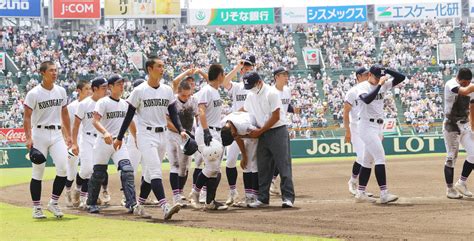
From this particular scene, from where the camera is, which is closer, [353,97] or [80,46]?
[353,97]

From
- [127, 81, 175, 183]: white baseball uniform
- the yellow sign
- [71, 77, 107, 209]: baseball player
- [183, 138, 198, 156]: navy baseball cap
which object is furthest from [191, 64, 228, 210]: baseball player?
the yellow sign

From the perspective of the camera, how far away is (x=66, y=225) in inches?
424

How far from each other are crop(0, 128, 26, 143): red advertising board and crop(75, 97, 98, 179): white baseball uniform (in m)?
25.3

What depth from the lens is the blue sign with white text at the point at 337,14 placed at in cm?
6481

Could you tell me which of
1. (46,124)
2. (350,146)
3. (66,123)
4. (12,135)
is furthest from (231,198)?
(12,135)

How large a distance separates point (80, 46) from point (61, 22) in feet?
20.7

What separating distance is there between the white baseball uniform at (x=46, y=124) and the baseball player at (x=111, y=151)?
63 cm

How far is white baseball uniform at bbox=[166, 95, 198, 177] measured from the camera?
13.0 metres

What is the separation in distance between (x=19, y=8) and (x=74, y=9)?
411cm

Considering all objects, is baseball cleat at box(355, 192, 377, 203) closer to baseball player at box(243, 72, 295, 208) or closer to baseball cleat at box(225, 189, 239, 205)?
baseball player at box(243, 72, 295, 208)

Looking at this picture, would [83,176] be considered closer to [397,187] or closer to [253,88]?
[253,88]

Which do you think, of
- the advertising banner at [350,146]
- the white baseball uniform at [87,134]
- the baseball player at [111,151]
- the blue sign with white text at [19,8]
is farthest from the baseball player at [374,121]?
the blue sign with white text at [19,8]

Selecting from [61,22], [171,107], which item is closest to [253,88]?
[171,107]

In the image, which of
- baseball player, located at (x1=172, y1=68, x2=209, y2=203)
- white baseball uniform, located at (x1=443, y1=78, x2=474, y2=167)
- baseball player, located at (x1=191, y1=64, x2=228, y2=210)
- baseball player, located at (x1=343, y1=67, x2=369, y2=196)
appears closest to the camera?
baseball player, located at (x1=191, y1=64, x2=228, y2=210)
